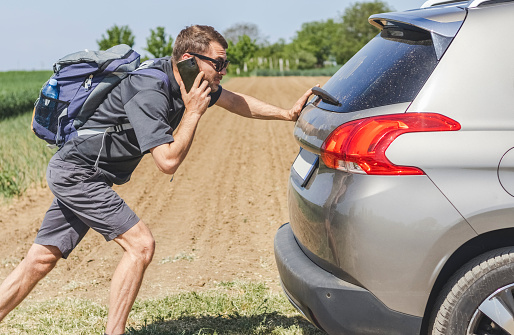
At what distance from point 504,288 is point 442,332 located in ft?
1.03

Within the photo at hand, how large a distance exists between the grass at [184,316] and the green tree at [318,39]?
117m

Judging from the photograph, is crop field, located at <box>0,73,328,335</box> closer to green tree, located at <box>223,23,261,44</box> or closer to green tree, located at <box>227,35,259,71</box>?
green tree, located at <box>227,35,259,71</box>

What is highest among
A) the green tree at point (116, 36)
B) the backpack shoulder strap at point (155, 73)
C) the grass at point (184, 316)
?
the backpack shoulder strap at point (155, 73)

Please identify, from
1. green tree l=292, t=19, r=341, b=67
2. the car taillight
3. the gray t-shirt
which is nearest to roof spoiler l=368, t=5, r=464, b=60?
the car taillight

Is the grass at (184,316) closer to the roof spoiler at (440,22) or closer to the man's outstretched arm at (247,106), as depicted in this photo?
the man's outstretched arm at (247,106)

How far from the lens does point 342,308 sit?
2760 mm

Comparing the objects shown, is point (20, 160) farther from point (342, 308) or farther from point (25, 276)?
point (342, 308)

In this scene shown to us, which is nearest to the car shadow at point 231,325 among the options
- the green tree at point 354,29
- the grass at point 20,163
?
the grass at point 20,163

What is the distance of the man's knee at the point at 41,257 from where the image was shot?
3.80 metres

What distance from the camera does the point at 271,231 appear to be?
7.37 m

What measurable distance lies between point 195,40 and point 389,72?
120cm

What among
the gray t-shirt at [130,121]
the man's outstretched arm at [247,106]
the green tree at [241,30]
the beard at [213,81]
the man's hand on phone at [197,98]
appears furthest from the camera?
the green tree at [241,30]

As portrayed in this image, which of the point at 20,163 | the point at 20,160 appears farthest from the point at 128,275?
the point at 20,160

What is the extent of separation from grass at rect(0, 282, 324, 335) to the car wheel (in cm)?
153
